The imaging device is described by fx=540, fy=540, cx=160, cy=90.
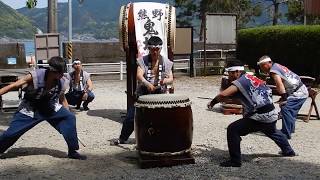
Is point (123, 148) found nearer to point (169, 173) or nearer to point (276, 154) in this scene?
point (169, 173)

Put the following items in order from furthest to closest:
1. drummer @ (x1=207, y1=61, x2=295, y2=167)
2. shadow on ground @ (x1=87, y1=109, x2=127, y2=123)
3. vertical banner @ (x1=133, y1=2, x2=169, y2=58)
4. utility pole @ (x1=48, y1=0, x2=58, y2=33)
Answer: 1. utility pole @ (x1=48, y1=0, x2=58, y2=33)
2. shadow on ground @ (x1=87, y1=109, x2=127, y2=123)
3. vertical banner @ (x1=133, y1=2, x2=169, y2=58)
4. drummer @ (x1=207, y1=61, x2=295, y2=167)

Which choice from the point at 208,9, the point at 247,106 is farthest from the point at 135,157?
the point at 208,9

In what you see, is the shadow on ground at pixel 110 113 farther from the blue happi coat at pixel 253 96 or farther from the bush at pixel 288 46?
the bush at pixel 288 46

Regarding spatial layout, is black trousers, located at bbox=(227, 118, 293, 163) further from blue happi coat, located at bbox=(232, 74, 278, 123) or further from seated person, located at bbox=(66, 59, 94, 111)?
seated person, located at bbox=(66, 59, 94, 111)

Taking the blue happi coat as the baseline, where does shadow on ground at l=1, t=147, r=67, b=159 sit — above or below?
below

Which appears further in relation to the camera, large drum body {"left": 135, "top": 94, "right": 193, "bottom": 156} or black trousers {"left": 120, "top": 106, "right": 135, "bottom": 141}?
black trousers {"left": 120, "top": 106, "right": 135, "bottom": 141}

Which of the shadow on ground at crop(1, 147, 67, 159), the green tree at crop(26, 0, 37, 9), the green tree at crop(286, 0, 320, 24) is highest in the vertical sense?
the green tree at crop(286, 0, 320, 24)

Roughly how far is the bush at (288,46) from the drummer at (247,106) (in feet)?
38.8

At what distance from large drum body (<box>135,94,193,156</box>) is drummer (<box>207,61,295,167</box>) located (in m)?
0.46

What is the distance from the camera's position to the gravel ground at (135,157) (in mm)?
6152

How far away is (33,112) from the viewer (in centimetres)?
681

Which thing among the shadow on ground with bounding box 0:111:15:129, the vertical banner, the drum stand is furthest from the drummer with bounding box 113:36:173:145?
the shadow on ground with bounding box 0:111:15:129

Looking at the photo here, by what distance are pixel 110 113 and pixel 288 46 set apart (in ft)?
32.6

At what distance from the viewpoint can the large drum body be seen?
253 inches
